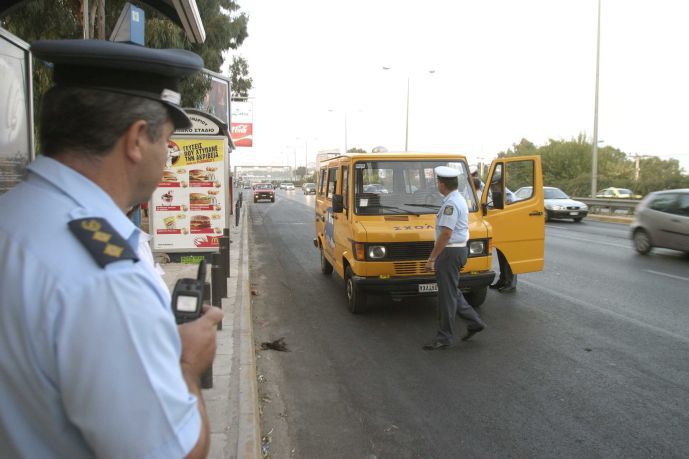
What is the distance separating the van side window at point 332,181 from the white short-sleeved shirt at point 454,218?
3.10 meters

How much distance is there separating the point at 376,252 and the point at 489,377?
2.30 meters

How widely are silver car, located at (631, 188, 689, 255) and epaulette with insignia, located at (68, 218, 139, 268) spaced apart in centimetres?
1330

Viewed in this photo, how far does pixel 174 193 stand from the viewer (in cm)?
896

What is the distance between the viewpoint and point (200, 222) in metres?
9.10

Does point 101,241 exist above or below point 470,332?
above

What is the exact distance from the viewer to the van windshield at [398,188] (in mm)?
7508

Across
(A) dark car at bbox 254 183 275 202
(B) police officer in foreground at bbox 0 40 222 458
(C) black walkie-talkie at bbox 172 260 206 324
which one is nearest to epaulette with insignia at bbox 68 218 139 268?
(B) police officer in foreground at bbox 0 40 222 458

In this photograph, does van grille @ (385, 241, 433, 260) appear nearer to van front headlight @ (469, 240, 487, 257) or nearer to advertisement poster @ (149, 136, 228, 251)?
van front headlight @ (469, 240, 487, 257)

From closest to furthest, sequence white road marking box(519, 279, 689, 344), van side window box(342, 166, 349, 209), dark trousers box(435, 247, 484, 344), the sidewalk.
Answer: the sidewalk
dark trousers box(435, 247, 484, 344)
white road marking box(519, 279, 689, 344)
van side window box(342, 166, 349, 209)

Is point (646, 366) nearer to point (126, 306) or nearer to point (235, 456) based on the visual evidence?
point (235, 456)

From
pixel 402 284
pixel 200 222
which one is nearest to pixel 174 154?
pixel 200 222

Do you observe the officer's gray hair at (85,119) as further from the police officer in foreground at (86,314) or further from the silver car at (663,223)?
the silver car at (663,223)

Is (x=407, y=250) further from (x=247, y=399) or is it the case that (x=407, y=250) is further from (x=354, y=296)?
(x=247, y=399)

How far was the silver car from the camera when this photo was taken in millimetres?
12016
